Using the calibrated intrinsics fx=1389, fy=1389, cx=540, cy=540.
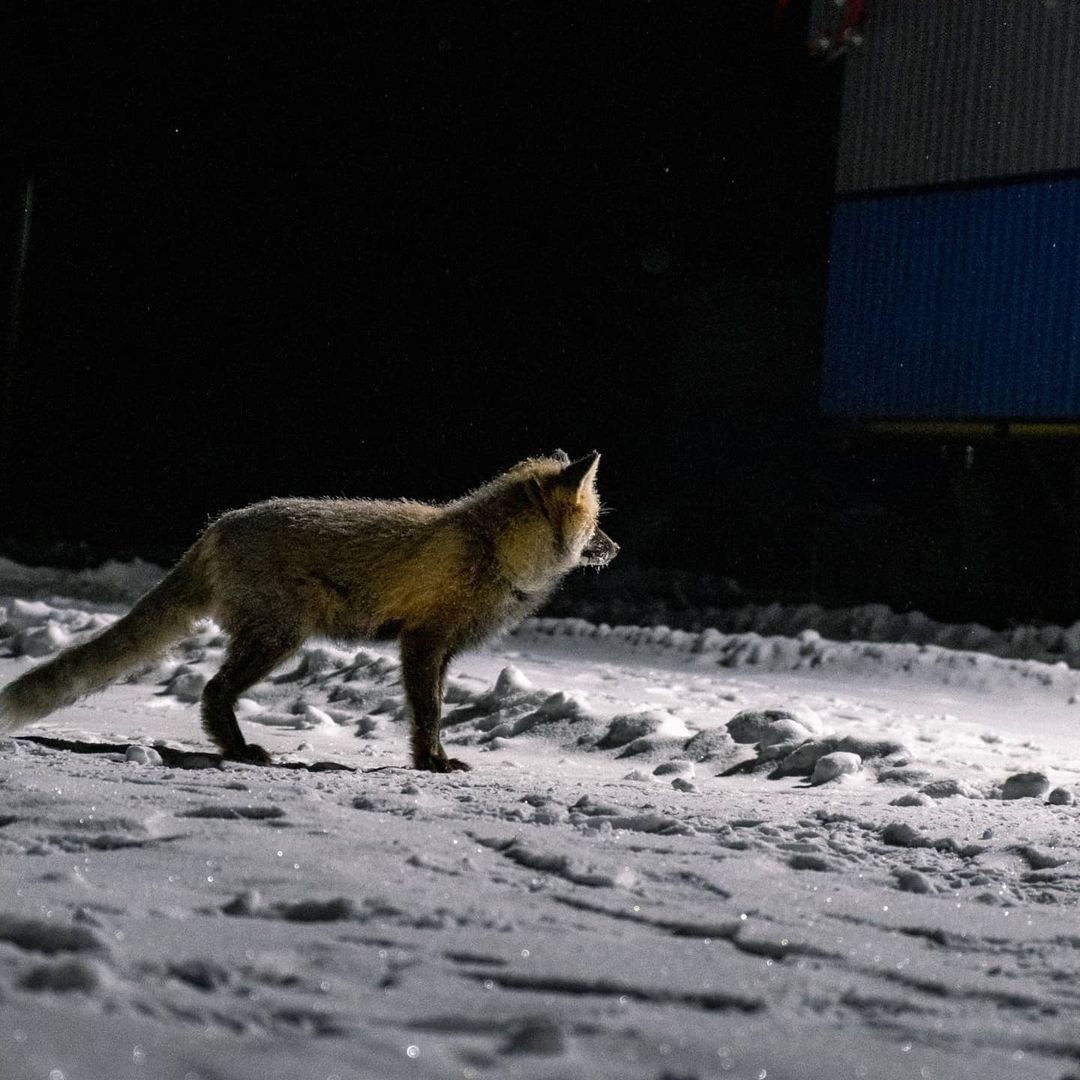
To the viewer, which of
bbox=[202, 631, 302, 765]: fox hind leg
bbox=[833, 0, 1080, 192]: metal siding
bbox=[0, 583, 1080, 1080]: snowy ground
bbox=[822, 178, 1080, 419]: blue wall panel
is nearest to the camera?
bbox=[0, 583, 1080, 1080]: snowy ground

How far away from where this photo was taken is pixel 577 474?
618 cm

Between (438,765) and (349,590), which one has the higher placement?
(349,590)

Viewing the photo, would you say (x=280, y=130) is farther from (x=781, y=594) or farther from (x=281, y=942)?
(x=281, y=942)

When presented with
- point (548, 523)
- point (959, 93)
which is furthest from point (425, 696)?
point (959, 93)

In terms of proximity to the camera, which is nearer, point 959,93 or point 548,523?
Result: point 548,523

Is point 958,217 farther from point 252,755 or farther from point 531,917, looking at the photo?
point 531,917

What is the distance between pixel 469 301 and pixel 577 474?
21.7 meters

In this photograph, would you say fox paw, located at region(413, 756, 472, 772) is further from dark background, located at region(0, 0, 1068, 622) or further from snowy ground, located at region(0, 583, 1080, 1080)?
dark background, located at region(0, 0, 1068, 622)

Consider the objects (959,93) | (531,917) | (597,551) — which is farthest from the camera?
(959,93)

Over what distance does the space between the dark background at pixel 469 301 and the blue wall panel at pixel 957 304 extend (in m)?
1.17

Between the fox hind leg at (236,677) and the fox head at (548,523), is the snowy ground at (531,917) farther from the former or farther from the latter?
the fox head at (548,523)

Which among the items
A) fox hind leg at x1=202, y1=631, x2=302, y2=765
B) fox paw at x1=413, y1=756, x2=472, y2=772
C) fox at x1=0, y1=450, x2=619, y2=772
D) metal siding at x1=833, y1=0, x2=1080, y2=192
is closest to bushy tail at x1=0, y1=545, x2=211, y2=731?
fox at x1=0, y1=450, x2=619, y2=772

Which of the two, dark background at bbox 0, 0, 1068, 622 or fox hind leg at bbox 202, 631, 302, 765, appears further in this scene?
dark background at bbox 0, 0, 1068, 622

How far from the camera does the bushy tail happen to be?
225 inches
